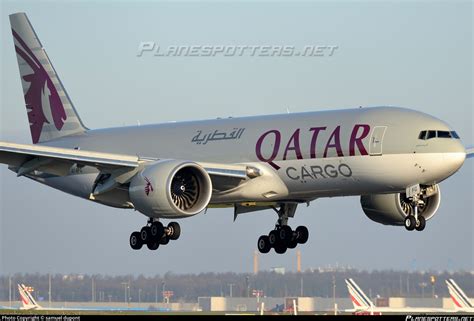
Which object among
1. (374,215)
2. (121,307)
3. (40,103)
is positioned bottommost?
(121,307)

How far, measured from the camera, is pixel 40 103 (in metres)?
58.9

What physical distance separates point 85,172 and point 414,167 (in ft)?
50.7

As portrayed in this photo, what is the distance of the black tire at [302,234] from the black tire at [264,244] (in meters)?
1.35

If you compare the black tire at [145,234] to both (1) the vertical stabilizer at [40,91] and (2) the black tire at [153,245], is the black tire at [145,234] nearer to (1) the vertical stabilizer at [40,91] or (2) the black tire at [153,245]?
Answer: (2) the black tire at [153,245]

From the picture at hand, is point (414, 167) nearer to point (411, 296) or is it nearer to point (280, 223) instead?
point (280, 223)

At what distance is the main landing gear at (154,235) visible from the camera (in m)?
50.0

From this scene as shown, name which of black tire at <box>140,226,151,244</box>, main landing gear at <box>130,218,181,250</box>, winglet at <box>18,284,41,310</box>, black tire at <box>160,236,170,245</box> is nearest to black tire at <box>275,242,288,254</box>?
main landing gear at <box>130,218,181,250</box>

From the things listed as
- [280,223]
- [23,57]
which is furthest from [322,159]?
[23,57]

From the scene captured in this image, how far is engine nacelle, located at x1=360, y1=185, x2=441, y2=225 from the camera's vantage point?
5194 cm

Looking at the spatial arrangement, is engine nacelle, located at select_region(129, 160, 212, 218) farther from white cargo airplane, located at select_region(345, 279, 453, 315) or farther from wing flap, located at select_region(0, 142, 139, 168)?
white cargo airplane, located at select_region(345, 279, 453, 315)

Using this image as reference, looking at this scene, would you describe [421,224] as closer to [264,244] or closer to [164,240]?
[264,244]

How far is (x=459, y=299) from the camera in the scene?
6725 centimetres

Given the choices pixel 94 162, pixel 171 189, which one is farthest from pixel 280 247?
pixel 94 162

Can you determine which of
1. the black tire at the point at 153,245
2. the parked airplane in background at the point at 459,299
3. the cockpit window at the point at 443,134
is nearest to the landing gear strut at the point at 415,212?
the cockpit window at the point at 443,134
